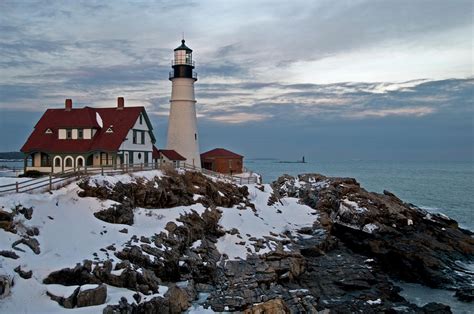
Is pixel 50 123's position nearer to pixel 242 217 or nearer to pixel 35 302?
pixel 242 217

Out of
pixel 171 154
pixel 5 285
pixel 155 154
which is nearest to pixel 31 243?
pixel 5 285

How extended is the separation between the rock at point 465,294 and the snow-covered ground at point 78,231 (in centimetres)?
1069

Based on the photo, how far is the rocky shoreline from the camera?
780 inches

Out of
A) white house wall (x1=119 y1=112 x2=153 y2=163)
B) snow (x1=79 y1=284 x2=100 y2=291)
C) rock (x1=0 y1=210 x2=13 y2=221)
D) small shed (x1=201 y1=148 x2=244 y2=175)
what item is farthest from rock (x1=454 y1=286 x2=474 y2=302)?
small shed (x1=201 y1=148 x2=244 y2=175)

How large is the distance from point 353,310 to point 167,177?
53.5ft

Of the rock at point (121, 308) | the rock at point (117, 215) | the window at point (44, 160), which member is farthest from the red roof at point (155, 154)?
the rock at point (121, 308)

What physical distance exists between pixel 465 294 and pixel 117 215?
19.9m

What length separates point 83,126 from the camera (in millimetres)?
37594

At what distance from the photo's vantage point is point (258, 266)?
998 inches

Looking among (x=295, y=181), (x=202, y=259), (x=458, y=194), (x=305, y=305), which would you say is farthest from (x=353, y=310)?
(x=458, y=194)

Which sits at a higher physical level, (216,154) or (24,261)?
(216,154)

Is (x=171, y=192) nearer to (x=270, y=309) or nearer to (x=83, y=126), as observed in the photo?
(x=83, y=126)

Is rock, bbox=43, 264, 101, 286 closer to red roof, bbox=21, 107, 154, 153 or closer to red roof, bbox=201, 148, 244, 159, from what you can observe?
red roof, bbox=21, 107, 154, 153

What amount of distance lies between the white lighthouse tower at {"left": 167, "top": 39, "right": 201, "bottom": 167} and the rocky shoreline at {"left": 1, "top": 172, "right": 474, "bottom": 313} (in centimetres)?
895
